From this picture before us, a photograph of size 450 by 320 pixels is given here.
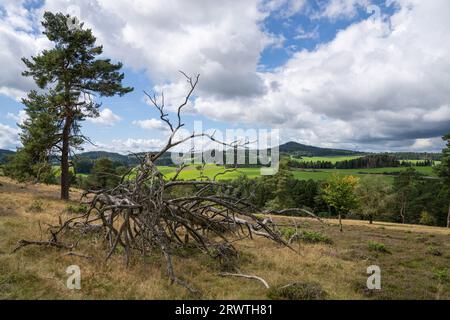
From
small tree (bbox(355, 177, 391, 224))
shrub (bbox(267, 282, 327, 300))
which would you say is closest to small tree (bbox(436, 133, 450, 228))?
small tree (bbox(355, 177, 391, 224))

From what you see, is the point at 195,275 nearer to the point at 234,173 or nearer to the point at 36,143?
the point at 234,173

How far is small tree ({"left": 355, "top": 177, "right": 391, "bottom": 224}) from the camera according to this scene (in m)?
39.6

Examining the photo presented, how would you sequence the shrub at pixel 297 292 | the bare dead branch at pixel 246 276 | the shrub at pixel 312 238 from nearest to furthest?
1. the shrub at pixel 297 292
2. the bare dead branch at pixel 246 276
3. the shrub at pixel 312 238

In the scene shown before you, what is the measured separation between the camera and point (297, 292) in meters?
5.75

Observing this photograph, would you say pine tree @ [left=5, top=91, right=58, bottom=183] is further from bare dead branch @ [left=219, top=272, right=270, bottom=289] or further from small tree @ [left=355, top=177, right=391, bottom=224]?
small tree @ [left=355, top=177, right=391, bottom=224]

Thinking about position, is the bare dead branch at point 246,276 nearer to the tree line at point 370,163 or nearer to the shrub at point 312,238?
the shrub at point 312,238

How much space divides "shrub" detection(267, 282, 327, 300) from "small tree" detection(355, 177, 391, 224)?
122 ft

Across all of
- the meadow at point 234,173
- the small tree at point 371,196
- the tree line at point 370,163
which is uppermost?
the tree line at point 370,163

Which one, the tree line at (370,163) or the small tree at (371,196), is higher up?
the tree line at (370,163)

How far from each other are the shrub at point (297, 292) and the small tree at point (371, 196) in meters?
37.2

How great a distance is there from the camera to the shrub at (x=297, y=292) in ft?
18.5

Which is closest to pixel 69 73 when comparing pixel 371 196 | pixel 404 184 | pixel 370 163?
pixel 371 196

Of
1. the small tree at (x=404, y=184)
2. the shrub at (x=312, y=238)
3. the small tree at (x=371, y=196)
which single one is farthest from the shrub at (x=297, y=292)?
the small tree at (x=404, y=184)

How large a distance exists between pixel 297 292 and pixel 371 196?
3902 cm
